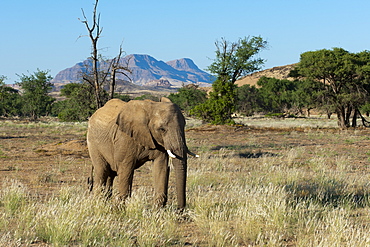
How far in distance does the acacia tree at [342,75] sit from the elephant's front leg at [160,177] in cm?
3095

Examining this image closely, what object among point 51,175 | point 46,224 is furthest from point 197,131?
point 46,224

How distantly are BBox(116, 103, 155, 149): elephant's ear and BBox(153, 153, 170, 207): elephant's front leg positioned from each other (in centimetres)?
27

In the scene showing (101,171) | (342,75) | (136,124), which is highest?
(342,75)

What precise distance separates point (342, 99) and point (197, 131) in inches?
492

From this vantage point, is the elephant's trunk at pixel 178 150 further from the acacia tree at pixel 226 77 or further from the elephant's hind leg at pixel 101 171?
the acacia tree at pixel 226 77

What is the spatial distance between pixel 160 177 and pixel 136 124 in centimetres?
94

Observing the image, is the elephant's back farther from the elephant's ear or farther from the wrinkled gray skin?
the elephant's ear

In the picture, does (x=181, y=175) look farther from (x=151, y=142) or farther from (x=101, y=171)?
(x=101, y=171)

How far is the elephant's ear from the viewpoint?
7316mm

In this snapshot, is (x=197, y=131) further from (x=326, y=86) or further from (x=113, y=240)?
(x=113, y=240)

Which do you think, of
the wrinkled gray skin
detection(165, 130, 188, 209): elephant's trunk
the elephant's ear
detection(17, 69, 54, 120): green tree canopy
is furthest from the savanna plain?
detection(17, 69, 54, 120): green tree canopy

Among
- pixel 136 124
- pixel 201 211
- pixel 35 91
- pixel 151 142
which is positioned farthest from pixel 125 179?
pixel 35 91

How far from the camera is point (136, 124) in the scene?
7371mm

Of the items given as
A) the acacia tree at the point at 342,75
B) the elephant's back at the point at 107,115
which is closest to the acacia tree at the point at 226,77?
the acacia tree at the point at 342,75
